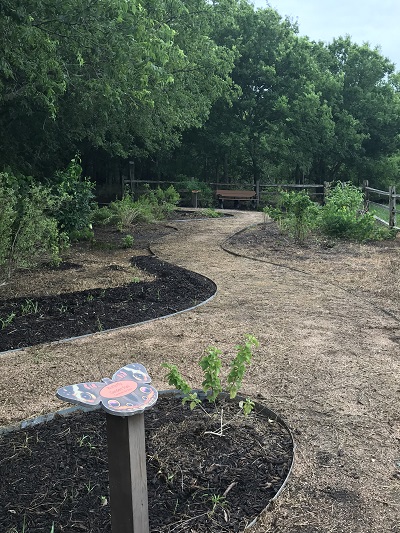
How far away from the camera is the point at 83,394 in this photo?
72.9 inches

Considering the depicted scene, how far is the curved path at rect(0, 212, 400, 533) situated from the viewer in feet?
7.74

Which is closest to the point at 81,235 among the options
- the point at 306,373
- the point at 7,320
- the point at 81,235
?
the point at 81,235

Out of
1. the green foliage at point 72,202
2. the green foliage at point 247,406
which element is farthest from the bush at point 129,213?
the green foliage at point 247,406

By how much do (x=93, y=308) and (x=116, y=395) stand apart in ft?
12.1

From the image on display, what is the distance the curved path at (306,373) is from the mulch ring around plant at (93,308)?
A: 8.6 inches

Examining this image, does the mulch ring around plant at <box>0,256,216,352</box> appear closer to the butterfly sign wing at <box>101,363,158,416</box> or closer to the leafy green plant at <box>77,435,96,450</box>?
the leafy green plant at <box>77,435,96,450</box>

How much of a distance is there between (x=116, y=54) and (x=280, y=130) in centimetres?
1580

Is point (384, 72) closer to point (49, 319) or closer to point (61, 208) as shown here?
point (61, 208)

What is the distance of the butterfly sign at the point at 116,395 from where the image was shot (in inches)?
70.2

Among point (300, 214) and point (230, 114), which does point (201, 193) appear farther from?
point (300, 214)

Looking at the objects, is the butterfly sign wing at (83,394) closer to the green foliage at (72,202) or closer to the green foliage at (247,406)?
the green foliage at (247,406)

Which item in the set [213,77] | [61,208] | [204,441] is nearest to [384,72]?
[213,77]

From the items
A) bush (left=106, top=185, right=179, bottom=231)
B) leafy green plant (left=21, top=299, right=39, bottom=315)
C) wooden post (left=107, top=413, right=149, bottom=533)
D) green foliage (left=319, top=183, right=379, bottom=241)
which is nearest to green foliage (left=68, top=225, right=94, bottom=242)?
bush (left=106, top=185, right=179, bottom=231)

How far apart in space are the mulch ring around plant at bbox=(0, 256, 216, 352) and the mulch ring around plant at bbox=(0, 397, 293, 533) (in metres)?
1.74
